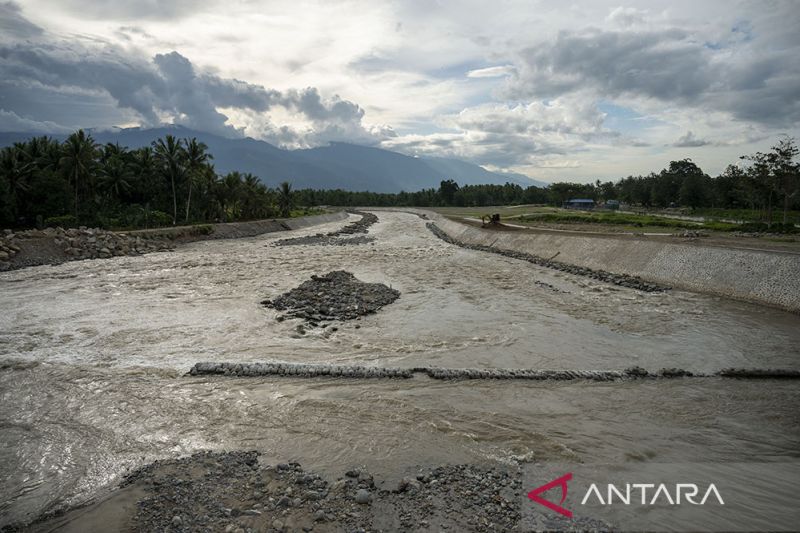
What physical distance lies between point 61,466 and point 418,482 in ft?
22.5

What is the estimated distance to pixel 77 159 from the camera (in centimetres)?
5303

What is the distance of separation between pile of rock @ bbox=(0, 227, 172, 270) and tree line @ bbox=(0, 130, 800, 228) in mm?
10482

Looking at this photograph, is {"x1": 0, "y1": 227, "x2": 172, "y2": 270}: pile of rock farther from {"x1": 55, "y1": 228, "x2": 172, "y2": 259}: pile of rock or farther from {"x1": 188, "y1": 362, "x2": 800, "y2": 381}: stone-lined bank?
{"x1": 188, "y1": 362, "x2": 800, "y2": 381}: stone-lined bank

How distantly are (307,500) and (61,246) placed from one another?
4098 cm

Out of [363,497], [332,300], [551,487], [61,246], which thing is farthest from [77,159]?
Answer: [551,487]

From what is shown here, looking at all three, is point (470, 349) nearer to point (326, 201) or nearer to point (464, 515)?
point (464, 515)

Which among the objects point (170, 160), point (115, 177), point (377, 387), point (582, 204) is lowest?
point (377, 387)

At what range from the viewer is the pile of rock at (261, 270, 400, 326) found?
791 inches

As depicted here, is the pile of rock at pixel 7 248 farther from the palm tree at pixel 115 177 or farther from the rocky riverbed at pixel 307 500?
the rocky riverbed at pixel 307 500

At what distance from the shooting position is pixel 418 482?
781cm

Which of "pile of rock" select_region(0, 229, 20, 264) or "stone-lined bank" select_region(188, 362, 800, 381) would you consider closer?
"stone-lined bank" select_region(188, 362, 800, 381)

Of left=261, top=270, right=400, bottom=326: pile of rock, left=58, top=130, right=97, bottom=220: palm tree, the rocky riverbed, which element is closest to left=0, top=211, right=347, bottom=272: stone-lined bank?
left=58, top=130, right=97, bottom=220: palm tree

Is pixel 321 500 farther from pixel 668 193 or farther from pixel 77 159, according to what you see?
pixel 668 193

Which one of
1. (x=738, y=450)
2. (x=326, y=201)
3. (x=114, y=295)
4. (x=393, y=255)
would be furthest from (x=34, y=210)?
(x=326, y=201)
